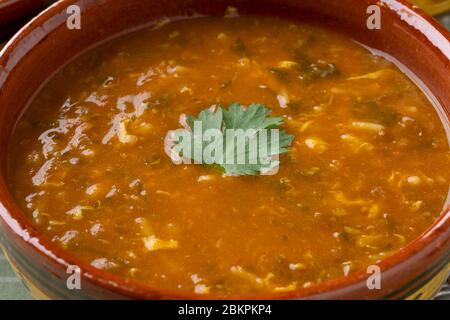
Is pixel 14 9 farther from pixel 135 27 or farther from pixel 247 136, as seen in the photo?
pixel 247 136

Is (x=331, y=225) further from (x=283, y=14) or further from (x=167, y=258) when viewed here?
(x=283, y=14)

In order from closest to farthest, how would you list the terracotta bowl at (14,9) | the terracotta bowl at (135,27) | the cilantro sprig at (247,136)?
the terracotta bowl at (135,27) < the cilantro sprig at (247,136) < the terracotta bowl at (14,9)

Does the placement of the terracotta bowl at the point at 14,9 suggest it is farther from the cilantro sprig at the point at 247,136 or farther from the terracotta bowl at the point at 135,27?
the cilantro sprig at the point at 247,136

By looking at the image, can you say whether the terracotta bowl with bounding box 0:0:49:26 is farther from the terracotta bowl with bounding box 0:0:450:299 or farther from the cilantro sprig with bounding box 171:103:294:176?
the cilantro sprig with bounding box 171:103:294:176

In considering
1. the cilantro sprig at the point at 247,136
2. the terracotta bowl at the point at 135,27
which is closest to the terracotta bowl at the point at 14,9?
the terracotta bowl at the point at 135,27

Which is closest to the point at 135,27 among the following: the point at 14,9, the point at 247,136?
the point at 14,9
